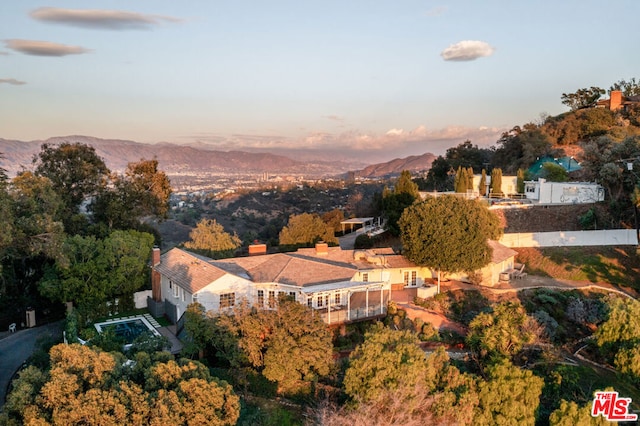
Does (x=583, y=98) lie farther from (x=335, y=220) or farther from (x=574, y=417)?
(x=574, y=417)

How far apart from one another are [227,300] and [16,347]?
970 centimetres

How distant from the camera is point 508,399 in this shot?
14.7 meters

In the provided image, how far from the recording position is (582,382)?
19062mm

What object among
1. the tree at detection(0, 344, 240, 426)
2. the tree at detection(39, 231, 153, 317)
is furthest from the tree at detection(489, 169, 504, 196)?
the tree at detection(0, 344, 240, 426)

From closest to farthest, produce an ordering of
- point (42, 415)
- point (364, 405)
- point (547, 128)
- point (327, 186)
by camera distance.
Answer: point (42, 415) < point (364, 405) < point (547, 128) < point (327, 186)

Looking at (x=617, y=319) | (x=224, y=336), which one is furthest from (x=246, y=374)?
(x=617, y=319)

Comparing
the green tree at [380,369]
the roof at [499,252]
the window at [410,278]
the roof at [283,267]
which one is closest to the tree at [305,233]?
the roof at [283,267]

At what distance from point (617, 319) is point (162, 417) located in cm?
1719

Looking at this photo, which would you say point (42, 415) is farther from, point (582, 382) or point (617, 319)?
point (617, 319)

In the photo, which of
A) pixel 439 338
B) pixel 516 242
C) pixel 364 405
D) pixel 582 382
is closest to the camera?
pixel 364 405

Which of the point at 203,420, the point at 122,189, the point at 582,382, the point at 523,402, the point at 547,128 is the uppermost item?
the point at 547,128

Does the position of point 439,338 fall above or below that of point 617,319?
below

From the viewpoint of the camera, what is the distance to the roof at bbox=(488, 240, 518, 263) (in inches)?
1124

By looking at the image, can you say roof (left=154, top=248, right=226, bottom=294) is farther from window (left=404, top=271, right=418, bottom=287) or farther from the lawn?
the lawn
